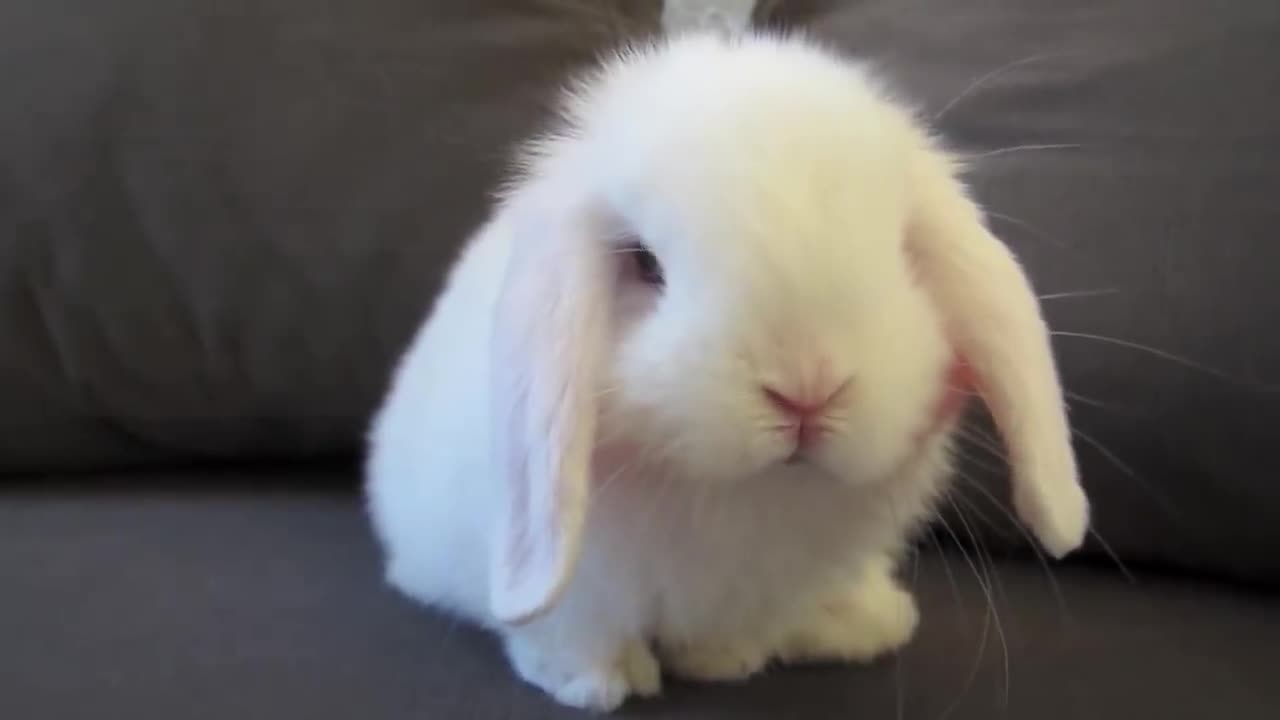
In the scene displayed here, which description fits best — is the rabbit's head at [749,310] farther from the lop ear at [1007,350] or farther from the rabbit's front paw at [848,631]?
the rabbit's front paw at [848,631]

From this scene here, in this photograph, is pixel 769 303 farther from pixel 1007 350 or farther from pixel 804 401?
pixel 1007 350

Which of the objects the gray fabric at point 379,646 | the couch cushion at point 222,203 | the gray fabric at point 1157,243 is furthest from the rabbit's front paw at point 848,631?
the couch cushion at point 222,203

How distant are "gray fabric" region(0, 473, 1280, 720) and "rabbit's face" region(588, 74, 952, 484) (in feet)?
0.74

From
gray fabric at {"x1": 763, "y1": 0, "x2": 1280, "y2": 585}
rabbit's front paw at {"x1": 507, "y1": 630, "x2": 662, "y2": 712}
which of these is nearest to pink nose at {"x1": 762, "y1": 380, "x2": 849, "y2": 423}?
rabbit's front paw at {"x1": 507, "y1": 630, "x2": 662, "y2": 712}

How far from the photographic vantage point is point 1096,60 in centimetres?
107

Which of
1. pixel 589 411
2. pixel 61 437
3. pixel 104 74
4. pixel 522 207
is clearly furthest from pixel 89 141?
pixel 589 411

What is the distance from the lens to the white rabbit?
25.5 inches

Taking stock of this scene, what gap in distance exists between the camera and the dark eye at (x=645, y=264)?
71cm

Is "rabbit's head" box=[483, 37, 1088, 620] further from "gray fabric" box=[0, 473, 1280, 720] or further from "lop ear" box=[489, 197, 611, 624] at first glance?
"gray fabric" box=[0, 473, 1280, 720]

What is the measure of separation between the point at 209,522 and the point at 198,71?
382 millimetres

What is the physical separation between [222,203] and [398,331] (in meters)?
0.18

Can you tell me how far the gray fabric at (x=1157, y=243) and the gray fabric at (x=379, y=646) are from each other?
7 cm

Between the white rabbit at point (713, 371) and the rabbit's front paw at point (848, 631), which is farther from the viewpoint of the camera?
the rabbit's front paw at point (848, 631)

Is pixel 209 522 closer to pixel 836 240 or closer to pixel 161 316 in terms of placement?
pixel 161 316
